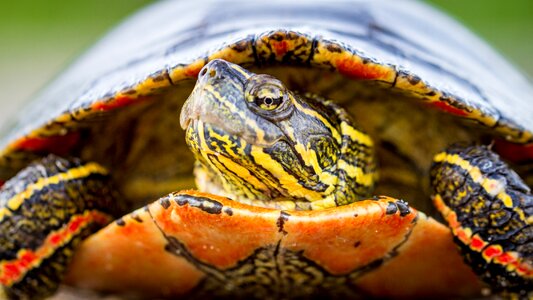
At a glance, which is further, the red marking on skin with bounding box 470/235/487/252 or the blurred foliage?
the blurred foliage

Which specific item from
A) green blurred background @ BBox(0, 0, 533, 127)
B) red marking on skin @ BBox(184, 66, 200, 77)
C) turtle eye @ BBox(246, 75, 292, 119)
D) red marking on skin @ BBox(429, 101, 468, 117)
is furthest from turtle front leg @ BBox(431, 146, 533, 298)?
green blurred background @ BBox(0, 0, 533, 127)

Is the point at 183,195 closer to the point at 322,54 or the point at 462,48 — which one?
the point at 322,54

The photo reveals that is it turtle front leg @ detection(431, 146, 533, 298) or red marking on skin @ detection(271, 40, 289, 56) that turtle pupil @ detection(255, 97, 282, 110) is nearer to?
red marking on skin @ detection(271, 40, 289, 56)

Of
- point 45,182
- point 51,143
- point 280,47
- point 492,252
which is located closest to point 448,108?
point 492,252

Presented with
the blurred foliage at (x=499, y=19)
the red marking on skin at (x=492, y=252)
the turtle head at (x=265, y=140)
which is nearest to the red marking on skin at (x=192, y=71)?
the turtle head at (x=265, y=140)

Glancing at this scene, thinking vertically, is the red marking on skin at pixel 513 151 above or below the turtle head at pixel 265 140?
above

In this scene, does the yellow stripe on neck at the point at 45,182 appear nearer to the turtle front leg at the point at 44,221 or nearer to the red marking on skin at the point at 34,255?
the turtle front leg at the point at 44,221

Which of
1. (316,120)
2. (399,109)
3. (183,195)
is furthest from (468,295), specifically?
(183,195)
